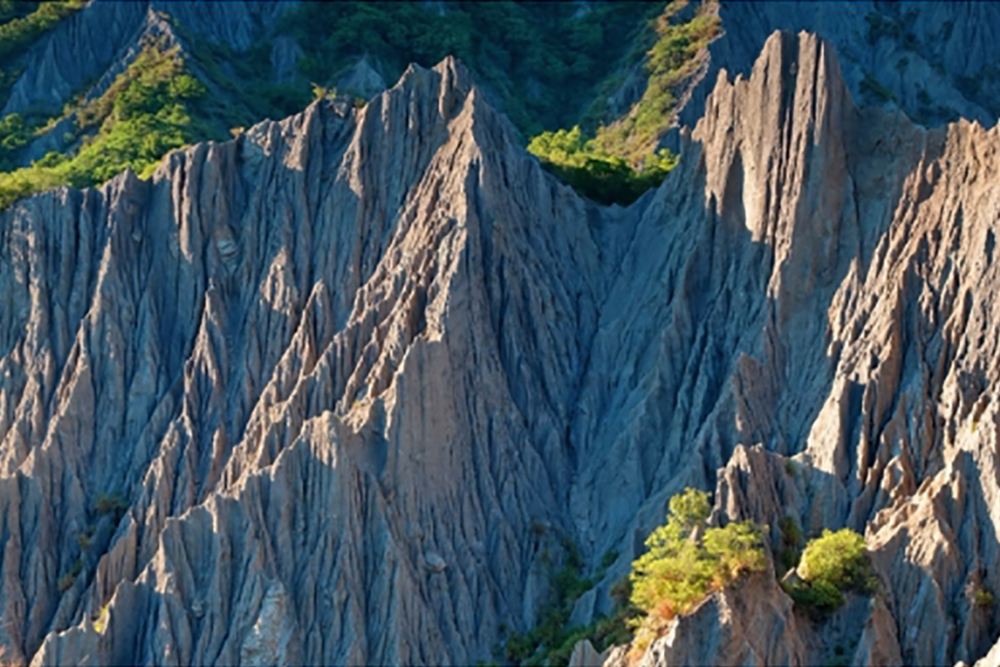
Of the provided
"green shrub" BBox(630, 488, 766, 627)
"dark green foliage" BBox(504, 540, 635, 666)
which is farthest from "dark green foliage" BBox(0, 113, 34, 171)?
"green shrub" BBox(630, 488, 766, 627)

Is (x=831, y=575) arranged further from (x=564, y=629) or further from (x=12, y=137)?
(x=12, y=137)

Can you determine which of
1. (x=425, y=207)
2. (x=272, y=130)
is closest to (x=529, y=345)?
(x=425, y=207)

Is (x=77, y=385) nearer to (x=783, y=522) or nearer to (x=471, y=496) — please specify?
(x=471, y=496)

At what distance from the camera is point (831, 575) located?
71.1 m

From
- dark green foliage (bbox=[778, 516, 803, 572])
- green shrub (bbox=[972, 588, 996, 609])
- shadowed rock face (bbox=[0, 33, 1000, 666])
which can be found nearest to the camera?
green shrub (bbox=[972, 588, 996, 609])

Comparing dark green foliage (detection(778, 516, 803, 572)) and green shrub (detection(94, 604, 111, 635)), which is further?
green shrub (detection(94, 604, 111, 635))

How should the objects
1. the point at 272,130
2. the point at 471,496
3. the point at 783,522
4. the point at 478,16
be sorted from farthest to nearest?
1. the point at 478,16
2. the point at 272,130
3. the point at 471,496
4. the point at 783,522

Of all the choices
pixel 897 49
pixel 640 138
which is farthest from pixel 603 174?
pixel 897 49

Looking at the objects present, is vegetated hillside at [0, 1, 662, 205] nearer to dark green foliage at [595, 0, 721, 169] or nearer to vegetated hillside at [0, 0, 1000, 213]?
vegetated hillside at [0, 0, 1000, 213]

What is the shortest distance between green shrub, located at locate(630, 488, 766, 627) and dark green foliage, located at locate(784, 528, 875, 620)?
1364 mm

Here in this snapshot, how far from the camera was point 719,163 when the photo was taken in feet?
273

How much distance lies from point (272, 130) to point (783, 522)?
21.6m

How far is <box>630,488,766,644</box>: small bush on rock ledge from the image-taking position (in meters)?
70.7

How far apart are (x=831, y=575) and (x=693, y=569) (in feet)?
10.9
